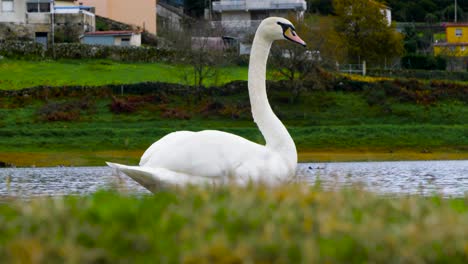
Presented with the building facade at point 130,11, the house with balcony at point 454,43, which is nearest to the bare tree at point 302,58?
the house with balcony at point 454,43

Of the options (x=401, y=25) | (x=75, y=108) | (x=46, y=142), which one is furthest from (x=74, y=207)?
(x=401, y=25)

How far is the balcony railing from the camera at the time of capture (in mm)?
112188

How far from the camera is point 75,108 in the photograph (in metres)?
70.3

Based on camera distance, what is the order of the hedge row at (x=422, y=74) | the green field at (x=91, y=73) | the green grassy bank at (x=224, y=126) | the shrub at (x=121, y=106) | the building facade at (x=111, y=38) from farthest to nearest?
1. the building facade at (x=111, y=38)
2. the hedge row at (x=422, y=74)
3. the green field at (x=91, y=73)
4. the shrub at (x=121, y=106)
5. the green grassy bank at (x=224, y=126)

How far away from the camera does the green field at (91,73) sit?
80375 mm

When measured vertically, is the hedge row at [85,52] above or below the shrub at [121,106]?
above

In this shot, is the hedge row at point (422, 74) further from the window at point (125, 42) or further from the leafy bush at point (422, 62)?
the window at point (125, 42)

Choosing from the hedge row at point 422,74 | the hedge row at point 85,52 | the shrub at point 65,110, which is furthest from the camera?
the hedge row at point 85,52

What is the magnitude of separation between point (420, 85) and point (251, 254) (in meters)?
74.1

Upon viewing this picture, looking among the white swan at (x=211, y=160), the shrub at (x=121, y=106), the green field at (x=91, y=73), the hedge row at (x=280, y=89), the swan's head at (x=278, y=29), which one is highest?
the swan's head at (x=278, y=29)

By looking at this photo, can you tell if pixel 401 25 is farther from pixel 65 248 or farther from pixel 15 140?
pixel 65 248

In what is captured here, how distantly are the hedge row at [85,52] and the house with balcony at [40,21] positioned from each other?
6.65m

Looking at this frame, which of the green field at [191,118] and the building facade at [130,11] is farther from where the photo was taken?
the building facade at [130,11]

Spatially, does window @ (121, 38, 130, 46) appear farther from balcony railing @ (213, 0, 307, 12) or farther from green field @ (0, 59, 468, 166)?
balcony railing @ (213, 0, 307, 12)
